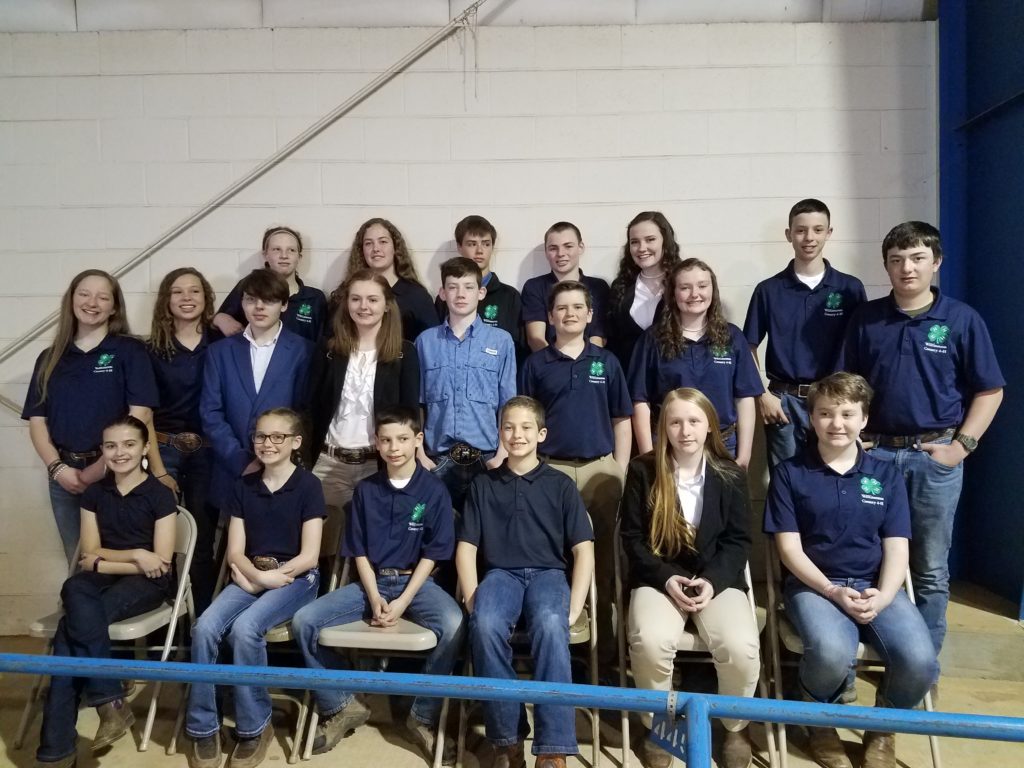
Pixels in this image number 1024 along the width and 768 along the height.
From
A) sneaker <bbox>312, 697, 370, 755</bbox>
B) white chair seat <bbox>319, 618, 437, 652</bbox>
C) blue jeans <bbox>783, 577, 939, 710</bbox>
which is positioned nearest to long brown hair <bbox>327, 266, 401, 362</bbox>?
white chair seat <bbox>319, 618, 437, 652</bbox>

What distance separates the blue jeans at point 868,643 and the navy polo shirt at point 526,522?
0.79 m

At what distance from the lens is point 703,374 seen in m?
3.01

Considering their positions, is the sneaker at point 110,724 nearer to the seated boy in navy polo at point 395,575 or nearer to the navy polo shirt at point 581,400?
the seated boy in navy polo at point 395,575

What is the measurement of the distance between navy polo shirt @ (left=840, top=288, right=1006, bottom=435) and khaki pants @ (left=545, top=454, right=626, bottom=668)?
40.0 inches

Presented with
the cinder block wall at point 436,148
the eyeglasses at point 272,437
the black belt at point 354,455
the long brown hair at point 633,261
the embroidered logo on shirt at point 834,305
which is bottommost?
the black belt at point 354,455

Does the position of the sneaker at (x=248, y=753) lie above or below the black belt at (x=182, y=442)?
below

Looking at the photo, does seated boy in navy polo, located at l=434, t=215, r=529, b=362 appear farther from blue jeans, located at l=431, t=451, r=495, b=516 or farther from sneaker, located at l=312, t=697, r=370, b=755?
sneaker, located at l=312, t=697, r=370, b=755

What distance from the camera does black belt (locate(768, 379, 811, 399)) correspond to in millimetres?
3186

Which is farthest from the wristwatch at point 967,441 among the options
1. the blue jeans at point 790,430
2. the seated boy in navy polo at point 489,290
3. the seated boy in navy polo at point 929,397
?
the seated boy in navy polo at point 489,290

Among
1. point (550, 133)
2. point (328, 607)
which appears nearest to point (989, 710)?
point (328, 607)

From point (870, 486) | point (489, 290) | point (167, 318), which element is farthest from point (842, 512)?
point (167, 318)

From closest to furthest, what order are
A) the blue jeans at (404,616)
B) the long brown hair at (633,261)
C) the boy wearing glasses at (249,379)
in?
the blue jeans at (404,616)
the boy wearing glasses at (249,379)
the long brown hair at (633,261)

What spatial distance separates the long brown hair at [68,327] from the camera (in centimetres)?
323

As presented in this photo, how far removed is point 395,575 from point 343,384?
80 cm
